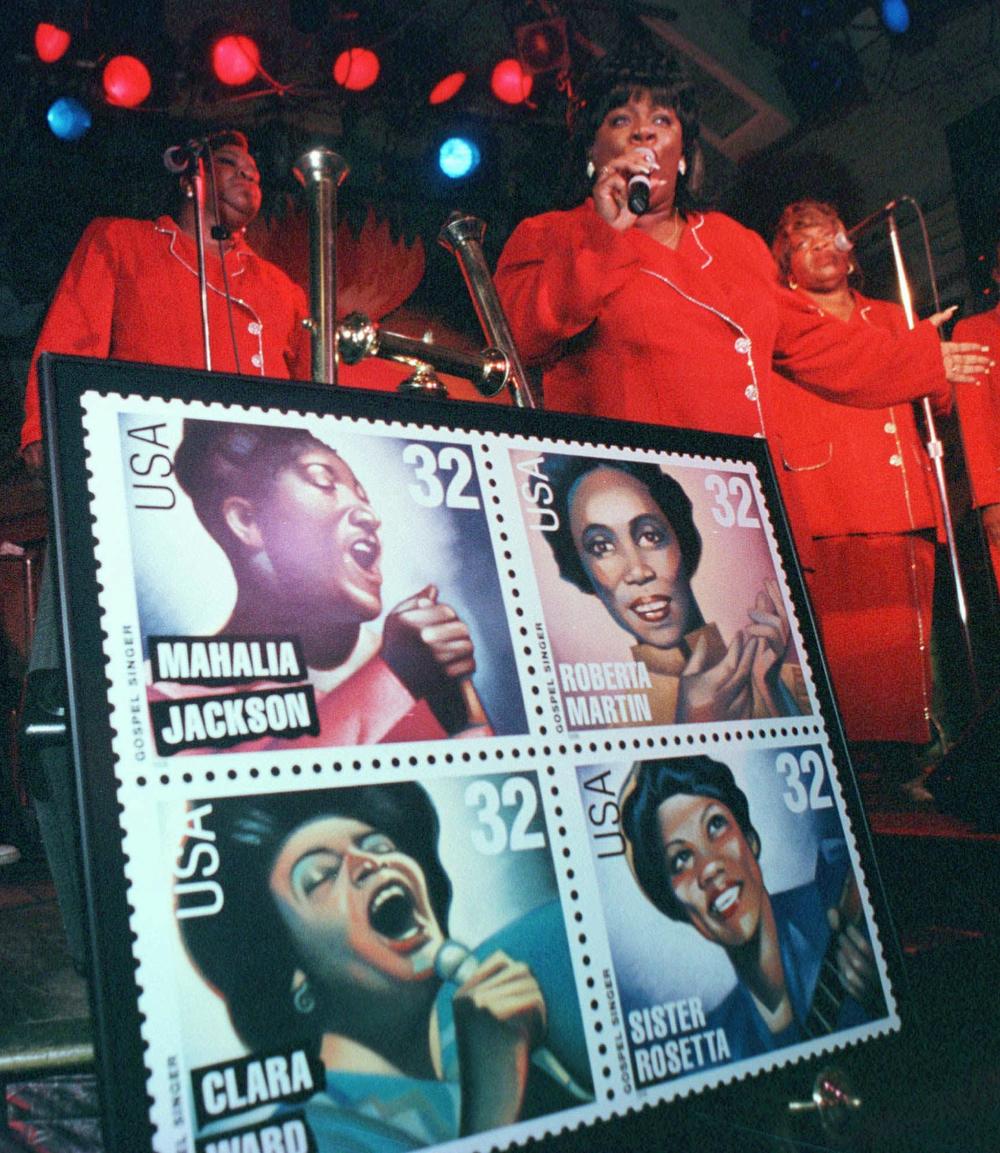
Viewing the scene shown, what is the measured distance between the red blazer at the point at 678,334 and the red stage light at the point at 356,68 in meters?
2.54

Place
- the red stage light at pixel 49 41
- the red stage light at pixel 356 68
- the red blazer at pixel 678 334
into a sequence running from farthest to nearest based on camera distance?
the red stage light at pixel 356 68
the red stage light at pixel 49 41
the red blazer at pixel 678 334

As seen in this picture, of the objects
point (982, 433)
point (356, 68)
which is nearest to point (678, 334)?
point (982, 433)

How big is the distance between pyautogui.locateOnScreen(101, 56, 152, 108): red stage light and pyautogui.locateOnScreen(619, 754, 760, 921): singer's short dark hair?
375 cm

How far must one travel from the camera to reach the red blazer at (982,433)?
10.1 ft

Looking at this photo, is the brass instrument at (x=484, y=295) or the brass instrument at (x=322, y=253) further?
the brass instrument at (x=484, y=295)

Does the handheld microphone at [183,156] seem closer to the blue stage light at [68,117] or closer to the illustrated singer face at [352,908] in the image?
the illustrated singer face at [352,908]

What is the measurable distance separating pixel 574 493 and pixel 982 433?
2.52 m

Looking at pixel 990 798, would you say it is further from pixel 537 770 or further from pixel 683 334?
pixel 537 770

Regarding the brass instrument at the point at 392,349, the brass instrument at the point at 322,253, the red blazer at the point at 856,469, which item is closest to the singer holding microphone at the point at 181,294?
the brass instrument at the point at 322,253

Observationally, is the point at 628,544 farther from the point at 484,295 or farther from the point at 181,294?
the point at 181,294

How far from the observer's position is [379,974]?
2.38 feet

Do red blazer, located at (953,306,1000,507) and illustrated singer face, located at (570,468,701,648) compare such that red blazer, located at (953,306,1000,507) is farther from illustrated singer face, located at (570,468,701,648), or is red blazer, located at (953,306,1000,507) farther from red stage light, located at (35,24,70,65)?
red stage light, located at (35,24,70,65)

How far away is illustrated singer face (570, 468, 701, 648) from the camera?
97 centimetres

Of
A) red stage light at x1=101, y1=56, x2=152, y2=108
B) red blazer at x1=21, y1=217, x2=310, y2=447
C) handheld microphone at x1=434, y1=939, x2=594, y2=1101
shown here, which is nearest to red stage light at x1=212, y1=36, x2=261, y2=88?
red stage light at x1=101, y1=56, x2=152, y2=108
